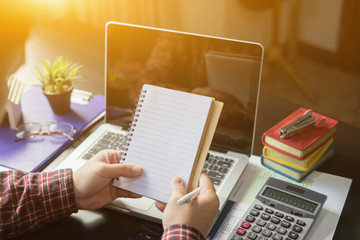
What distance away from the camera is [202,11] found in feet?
10.5

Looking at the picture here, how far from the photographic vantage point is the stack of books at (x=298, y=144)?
3.38ft

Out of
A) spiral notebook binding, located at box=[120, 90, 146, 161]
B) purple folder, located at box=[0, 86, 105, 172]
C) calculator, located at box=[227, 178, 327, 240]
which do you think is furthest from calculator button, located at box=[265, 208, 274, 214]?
purple folder, located at box=[0, 86, 105, 172]

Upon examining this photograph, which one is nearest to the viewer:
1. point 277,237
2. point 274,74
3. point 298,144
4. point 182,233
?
point 182,233

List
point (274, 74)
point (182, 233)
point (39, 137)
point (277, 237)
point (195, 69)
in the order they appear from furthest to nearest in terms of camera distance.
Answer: point (274, 74) < point (39, 137) < point (195, 69) < point (277, 237) < point (182, 233)

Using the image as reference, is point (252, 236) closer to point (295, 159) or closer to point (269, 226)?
point (269, 226)

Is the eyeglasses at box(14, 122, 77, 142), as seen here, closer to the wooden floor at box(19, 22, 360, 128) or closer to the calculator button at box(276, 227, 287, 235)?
the wooden floor at box(19, 22, 360, 128)

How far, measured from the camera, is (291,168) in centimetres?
105

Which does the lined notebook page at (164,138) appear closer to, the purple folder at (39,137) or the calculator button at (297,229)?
the calculator button at (297,229)

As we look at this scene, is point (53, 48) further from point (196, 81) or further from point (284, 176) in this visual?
point (284, 176)

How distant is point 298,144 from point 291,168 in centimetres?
7

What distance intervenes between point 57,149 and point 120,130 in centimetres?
18

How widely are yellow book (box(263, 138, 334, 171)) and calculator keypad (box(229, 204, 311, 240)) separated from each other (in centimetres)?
17

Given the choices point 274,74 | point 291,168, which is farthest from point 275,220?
point 274,74

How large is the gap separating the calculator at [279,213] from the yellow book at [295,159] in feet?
0.25
